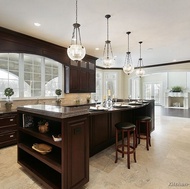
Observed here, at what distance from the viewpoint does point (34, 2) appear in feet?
8.74

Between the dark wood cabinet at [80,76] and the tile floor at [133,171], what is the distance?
3.00 metres

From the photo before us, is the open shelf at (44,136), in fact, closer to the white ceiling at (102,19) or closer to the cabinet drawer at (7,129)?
the cabinet drawer at (7,129)

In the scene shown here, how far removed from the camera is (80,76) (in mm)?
6008

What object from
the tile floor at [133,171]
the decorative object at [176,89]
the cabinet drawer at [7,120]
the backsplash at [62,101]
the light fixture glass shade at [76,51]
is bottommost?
the tile floor at [133,171]

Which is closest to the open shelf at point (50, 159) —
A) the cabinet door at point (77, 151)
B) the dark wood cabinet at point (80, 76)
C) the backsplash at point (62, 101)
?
the cabinet door at point (77, 151)

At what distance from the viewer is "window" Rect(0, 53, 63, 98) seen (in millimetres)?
4068

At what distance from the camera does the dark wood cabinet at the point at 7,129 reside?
11.4ft

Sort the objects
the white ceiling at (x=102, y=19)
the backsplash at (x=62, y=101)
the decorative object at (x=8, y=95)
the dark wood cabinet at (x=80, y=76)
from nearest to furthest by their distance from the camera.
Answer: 1. the white ceiling at (x=102, y=19)
2. the decorative object at (x=8, y=95)
3. the backsplash at (x=62, y=101)
4. the dark wood cabinet at (x=80, y=76)

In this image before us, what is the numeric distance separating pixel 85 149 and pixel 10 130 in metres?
2.65

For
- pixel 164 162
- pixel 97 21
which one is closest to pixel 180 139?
pixel 164 162

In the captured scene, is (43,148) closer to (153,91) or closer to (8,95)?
(8,95)

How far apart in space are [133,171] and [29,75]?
161 inches

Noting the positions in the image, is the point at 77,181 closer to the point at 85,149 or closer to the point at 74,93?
the point at 85,149

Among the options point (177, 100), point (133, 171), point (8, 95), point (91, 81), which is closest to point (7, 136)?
point (8, 95)
